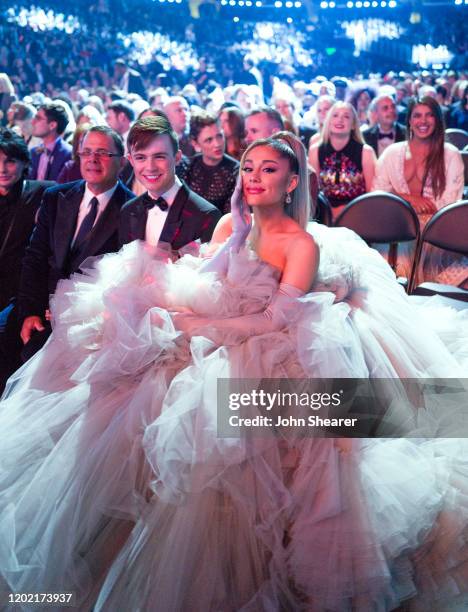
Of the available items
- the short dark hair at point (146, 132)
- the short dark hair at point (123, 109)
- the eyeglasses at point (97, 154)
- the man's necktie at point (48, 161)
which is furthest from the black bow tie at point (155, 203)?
the short dark hair at point (123, 109)

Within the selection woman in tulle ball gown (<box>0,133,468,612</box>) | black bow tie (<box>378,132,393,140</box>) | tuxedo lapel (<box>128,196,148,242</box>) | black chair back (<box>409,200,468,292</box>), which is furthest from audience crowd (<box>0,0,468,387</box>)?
woman in tulle ball gown (<box>0,133,468,612</box>)

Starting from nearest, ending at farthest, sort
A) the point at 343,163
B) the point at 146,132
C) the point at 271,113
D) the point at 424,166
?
the point at 146,132, the point at 271,113, the point at 424,166, the point at 343,163

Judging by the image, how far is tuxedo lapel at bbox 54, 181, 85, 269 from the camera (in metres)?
3.21

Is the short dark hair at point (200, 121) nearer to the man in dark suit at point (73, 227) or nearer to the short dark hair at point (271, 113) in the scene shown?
the short dark hair at point (271, 113)

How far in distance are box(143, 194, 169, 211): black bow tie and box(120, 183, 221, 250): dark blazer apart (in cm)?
3

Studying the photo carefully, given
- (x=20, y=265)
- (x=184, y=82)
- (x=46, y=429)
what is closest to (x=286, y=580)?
(x=46, y=429)

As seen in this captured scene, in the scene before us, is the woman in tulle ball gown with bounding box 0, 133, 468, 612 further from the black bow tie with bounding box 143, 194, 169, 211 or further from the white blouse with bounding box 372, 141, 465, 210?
the white blouse with bounding box 372, 141, 465, 210

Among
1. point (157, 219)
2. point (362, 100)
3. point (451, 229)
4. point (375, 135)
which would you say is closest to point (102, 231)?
point (157, 219)

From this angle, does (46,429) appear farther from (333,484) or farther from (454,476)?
(454,476)

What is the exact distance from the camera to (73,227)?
10.6 feet

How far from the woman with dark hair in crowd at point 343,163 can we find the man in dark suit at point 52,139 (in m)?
2.05

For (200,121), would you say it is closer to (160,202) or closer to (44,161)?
(44,161)

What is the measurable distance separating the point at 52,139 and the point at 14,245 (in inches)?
97.9

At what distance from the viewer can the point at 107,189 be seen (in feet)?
10.8
